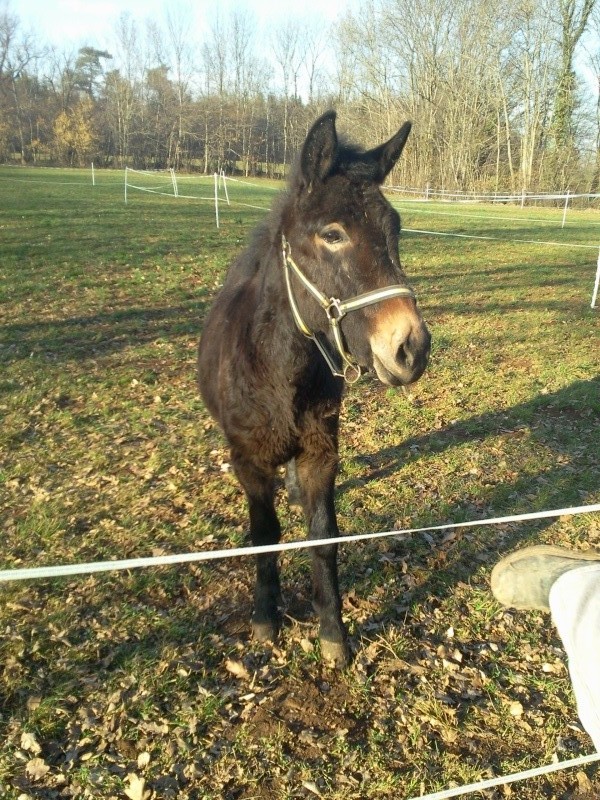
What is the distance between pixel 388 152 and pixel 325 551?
6.98 ft

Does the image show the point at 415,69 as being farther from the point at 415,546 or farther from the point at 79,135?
the point at 415,546

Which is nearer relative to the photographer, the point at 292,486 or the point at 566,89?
the point at 292,486

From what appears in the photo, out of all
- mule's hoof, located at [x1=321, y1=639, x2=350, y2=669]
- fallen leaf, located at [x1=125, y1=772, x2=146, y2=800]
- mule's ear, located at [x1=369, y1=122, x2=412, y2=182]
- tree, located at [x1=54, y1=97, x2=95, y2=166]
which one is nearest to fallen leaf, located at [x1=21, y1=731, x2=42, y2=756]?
fallen leaf, located at [x1=125, y1=772, x2=146, y2=800]

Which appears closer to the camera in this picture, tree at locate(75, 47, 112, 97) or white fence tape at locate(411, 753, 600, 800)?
white fence tape at locate(411, 753, 600, 800)

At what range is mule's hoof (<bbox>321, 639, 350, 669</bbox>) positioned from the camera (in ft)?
10.3

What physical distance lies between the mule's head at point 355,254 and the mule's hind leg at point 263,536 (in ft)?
3.31

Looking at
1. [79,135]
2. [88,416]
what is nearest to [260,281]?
[88,416]

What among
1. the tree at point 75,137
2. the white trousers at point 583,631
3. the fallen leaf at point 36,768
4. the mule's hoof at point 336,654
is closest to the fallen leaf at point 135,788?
the fallen leaf at point 36,768

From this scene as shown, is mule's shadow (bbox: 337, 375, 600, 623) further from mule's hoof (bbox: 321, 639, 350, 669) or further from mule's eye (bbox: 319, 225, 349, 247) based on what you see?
mule's eye (bbox: 319, 225, 349, 247)

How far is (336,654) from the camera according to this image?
10.4ft

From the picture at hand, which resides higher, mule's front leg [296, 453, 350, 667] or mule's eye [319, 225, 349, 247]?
mule's eye [319, 225, 349, 247]

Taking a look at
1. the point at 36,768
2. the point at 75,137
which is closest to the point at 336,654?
the point at 36,768

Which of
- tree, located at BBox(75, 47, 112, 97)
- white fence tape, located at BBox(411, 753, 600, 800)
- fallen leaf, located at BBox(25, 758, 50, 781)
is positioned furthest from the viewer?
tree, located at BBox(75, 47, 112, 97)

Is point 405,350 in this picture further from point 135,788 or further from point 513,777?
point 135,788
